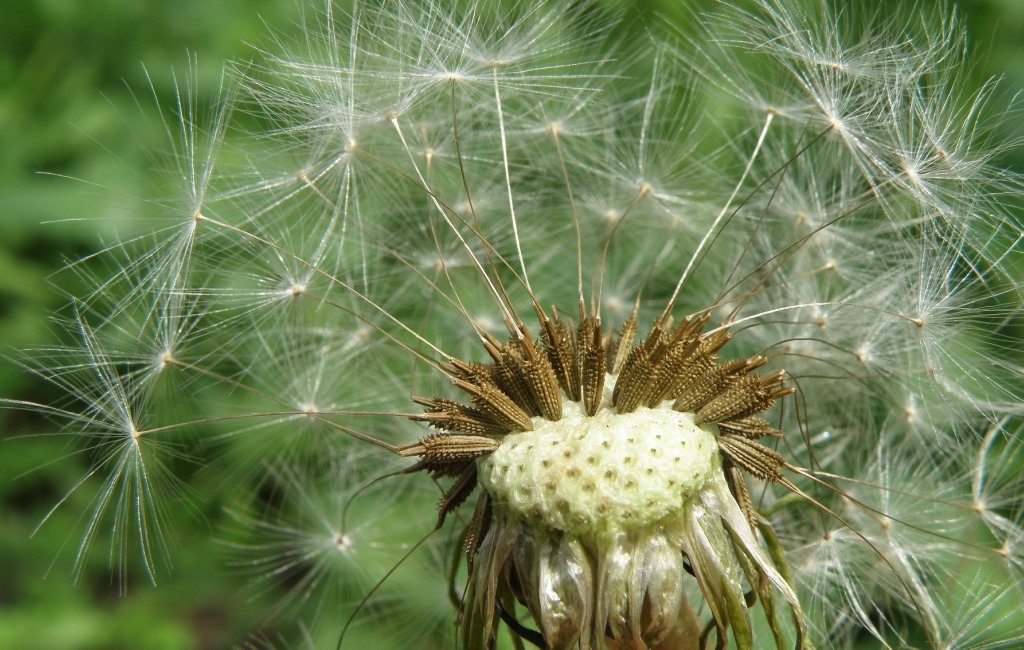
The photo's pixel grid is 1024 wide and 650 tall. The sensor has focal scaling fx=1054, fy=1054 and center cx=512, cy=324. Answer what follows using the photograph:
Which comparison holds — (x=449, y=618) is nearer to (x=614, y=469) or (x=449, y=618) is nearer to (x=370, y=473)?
(x=370, y=473)

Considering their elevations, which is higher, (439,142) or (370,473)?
(439,142)

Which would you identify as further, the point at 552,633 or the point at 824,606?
the point at 824,606

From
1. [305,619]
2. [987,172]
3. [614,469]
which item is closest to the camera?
[614,469]

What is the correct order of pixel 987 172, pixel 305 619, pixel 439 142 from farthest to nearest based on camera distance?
pixel 305 619
pixel 439 142
pixel 987 172

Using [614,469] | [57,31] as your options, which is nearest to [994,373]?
[614,469]

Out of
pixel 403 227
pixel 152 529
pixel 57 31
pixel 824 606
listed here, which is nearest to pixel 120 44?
pixel 57 31

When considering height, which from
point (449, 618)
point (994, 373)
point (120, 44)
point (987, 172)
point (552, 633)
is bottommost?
point (552, 633)
